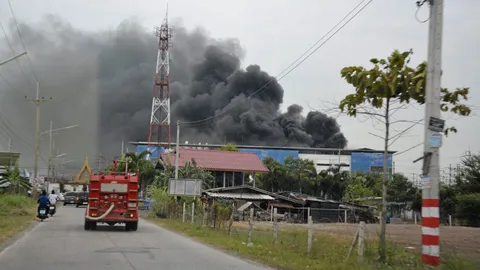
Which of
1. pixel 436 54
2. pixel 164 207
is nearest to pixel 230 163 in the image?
pixel 164 207

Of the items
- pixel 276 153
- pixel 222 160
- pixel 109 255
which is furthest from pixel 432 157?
pixel 276 153

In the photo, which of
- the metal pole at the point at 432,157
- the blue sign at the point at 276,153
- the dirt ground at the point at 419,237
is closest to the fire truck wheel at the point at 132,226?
the dirt ground at the point at 419,237

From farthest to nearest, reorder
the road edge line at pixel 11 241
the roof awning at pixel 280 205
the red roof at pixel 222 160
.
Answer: the red roof at pixel 222 160 < the roof awning at pixel 280 205 < the road edge line at pixel 11 241

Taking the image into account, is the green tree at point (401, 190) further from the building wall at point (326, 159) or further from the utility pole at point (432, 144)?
the utility pole at point (432, 144)

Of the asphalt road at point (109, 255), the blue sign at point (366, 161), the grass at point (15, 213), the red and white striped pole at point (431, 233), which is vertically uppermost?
the blue sign at point (366, 161)

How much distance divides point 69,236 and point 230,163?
4425cm

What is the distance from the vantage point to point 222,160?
6519 centimetres

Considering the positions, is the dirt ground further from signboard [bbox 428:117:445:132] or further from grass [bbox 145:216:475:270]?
signboard [bbox 428:117:445:132]

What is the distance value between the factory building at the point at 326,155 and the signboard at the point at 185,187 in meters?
81.5

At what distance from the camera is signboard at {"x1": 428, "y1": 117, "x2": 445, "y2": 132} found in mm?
10859

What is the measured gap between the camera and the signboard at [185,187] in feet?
122

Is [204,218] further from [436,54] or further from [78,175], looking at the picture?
[78,175]

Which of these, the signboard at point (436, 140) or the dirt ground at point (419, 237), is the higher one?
the signboard at point (436, 140)

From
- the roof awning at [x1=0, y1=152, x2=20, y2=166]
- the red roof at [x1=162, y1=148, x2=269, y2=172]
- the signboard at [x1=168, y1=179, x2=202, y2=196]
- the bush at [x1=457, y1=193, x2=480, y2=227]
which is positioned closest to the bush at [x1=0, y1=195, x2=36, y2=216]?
the signboard at [x1=168, y1=179, x2=202, y2=196]
